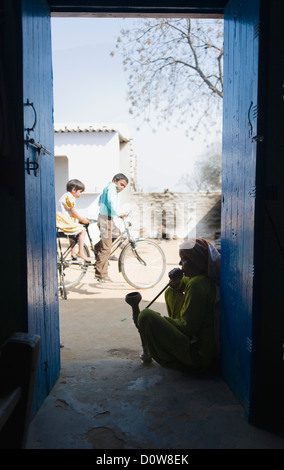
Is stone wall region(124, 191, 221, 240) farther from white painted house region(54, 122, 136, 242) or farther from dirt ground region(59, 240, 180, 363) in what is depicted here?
dirt ground region(59, 240, 180, 363)

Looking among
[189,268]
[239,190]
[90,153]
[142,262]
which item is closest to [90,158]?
[90,153]

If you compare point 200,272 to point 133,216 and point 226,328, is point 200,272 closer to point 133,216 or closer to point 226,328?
point 226,328

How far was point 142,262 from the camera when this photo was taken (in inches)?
238

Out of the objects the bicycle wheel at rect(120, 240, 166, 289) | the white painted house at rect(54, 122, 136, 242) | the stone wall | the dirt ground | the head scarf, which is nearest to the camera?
the head scarf

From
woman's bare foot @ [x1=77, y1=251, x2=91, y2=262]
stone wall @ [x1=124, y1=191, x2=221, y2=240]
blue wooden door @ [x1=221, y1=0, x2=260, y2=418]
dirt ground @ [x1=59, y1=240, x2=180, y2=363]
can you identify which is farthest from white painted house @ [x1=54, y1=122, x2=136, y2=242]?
blue wooden door @ [x1=221, y1=0, x2=260, y2=418]

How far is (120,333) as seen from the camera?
13.4 ft

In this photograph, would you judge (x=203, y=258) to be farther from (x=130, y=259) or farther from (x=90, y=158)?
(x=90, y=158)

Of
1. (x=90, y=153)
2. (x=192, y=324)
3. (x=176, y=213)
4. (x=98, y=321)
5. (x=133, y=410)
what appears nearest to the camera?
(x=133, y=410)

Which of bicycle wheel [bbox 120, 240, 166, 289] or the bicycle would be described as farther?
→ bicycle wheel [bbox 120, 240, 166, 289]

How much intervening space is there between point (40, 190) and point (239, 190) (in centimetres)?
130

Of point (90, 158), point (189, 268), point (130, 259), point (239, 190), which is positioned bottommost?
point (130, 259)

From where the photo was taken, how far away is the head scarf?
2.89m
